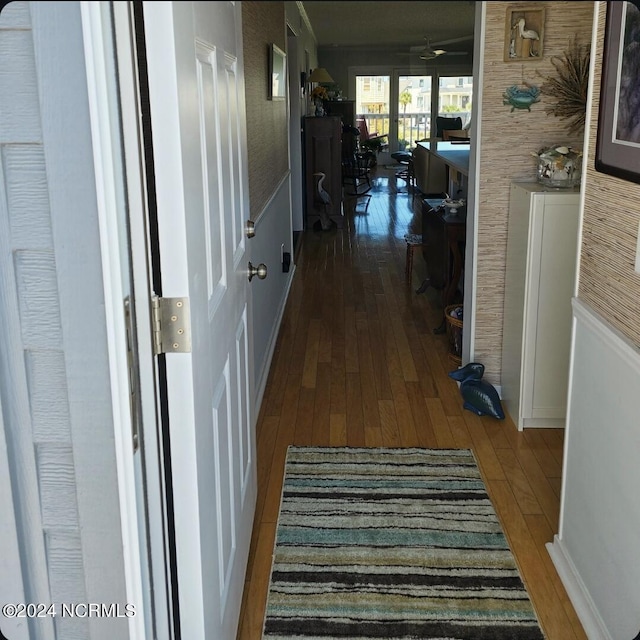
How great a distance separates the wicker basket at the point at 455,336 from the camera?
151 inches

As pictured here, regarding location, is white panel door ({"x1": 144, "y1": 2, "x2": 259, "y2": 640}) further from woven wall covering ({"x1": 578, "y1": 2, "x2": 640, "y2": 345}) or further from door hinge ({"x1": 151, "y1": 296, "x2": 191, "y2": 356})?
woven wall covering ({"x1": 578, "y1": 2, "x2": 640, "y2": 345})

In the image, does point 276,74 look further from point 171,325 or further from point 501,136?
point 171,325

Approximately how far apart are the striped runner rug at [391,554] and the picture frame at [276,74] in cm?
225

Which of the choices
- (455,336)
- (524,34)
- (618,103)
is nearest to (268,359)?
(455,336)

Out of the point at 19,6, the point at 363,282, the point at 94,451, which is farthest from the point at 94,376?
the point at 363,282

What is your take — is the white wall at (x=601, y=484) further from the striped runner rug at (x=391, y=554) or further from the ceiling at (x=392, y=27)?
the ceiling at (x=392, y=27)

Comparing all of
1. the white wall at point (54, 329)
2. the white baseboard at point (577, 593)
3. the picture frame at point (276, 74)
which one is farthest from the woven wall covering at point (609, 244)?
the picture frame at point (276, 74)

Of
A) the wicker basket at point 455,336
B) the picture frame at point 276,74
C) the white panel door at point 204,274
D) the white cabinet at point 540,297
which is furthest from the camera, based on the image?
the picture frame at point 276,74

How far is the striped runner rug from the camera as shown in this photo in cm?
196

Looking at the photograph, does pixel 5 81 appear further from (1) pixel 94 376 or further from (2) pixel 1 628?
(2) pixel 1 628

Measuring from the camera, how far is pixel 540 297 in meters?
2.96

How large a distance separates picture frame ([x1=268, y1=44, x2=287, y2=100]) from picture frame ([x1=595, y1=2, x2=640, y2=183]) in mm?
2654

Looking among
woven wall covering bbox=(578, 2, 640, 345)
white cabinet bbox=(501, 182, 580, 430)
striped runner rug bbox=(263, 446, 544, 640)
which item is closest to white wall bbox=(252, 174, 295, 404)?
striped runner rug bbox=(263, 446, 544, 640)

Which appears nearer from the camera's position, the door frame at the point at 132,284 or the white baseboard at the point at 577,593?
→ the door frame at the point at 132,284
